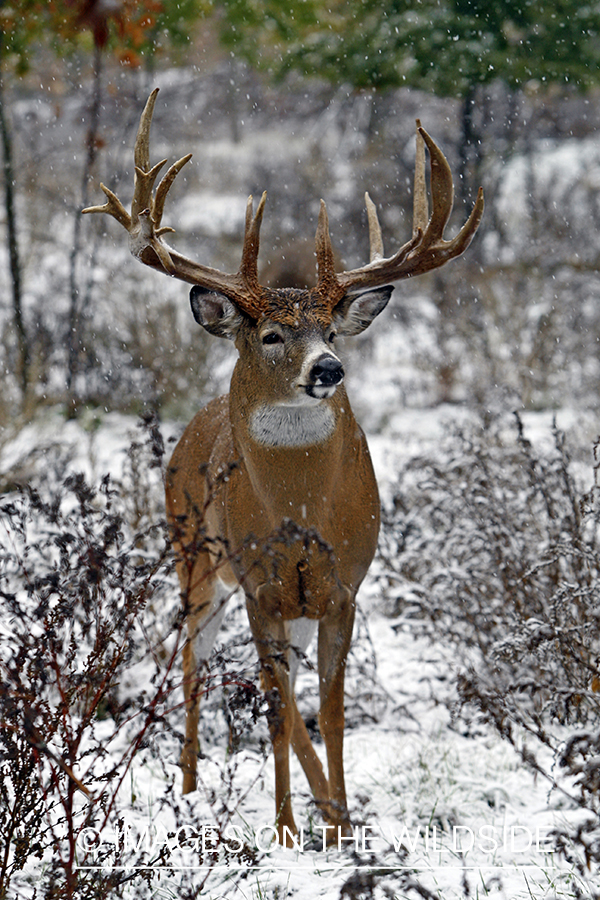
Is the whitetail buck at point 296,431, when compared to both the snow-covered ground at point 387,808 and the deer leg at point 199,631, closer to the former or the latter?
the snow-covered ground at point 387,808

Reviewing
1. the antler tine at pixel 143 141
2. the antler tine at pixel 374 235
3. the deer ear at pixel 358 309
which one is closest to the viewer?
the antler tine at pixel 143 141

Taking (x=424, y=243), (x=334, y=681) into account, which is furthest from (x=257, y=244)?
(x=334, y=681)

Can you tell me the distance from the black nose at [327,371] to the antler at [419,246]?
0.45 meters

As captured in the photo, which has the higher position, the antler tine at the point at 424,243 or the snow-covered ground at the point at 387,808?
the antler tine at the point at 424,243

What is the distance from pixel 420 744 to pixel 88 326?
7.57 meters

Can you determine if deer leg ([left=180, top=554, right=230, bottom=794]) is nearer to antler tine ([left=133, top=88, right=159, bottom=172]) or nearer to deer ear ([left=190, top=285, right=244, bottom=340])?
deer ear ([left=190, top=285, right=244, bottom=340])

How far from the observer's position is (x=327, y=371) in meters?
2.88

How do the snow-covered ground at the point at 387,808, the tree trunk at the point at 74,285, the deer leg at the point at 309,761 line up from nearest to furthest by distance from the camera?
the snow-covered ground at the point at 387,808 → the deer leg at the point at 309,761 → the tree trunk at the point at 74,285

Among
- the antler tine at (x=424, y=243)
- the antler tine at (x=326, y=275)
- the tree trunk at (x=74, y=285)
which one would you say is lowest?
the antler tine at (x=326, y=275)

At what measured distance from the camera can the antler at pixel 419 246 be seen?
3289 millimetres

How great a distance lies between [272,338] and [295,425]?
31 centimetres

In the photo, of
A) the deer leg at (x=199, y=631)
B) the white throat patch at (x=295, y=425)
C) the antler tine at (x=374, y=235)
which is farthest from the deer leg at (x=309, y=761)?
the antler tine at (x=374, y=235)

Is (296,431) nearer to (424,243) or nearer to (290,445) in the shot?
(290,445)

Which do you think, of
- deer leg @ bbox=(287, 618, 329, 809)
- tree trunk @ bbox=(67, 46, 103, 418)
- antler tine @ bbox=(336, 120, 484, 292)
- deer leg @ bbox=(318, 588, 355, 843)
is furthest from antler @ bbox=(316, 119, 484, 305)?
tree trunk @ bbox=(67, 46, 103, 418)
